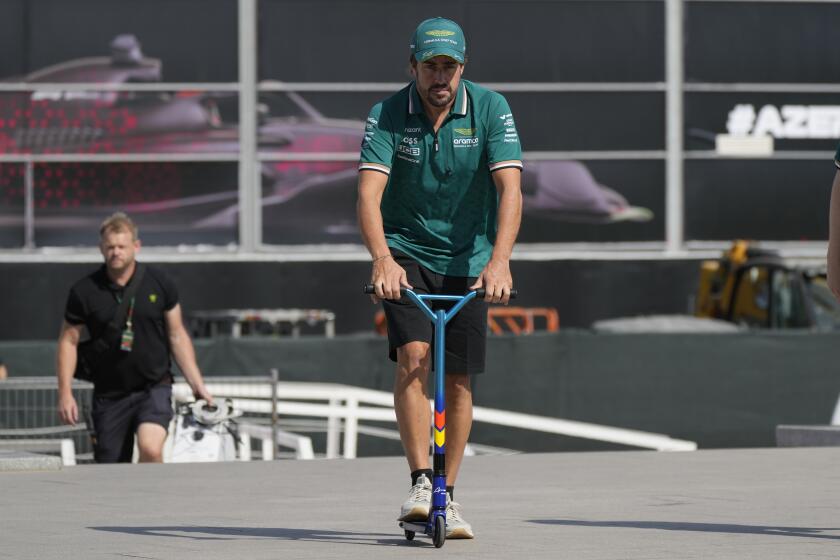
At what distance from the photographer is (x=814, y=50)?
2858cm

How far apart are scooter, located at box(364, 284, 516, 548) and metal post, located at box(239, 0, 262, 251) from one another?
67.6 feet

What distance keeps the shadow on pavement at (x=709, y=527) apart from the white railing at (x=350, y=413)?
7.17 metres

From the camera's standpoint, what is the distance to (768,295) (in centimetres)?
2388

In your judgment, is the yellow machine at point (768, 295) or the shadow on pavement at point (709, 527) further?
the yellow machine at point (768, 295)

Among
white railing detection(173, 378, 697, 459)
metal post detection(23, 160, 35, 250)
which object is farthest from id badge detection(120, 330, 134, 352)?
metal post detection(23, 160, 35, 250)

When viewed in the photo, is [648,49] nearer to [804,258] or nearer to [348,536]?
[804,258]

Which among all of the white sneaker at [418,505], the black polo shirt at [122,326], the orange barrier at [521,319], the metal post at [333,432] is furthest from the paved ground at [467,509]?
the orange barrier at [521,319]

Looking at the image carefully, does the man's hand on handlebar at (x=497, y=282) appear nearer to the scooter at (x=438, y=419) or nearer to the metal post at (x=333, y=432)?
the scooter at (x=438, y=419)

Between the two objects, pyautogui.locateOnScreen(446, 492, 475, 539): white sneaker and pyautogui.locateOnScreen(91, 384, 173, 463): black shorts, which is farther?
pyautogui.locateOnScreen(91, 384, 173, 463): black shorts

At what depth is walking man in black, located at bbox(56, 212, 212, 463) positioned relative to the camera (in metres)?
11.2

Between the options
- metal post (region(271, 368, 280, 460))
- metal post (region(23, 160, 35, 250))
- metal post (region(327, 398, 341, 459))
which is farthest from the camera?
metal post (region(23, 160, 35, 250))

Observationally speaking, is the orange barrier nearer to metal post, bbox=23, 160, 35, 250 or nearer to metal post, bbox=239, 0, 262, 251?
metal post, bbox=239, 0, 262, 251

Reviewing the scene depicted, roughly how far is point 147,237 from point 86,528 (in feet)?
65.4

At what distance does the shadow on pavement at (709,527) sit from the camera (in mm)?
7316
